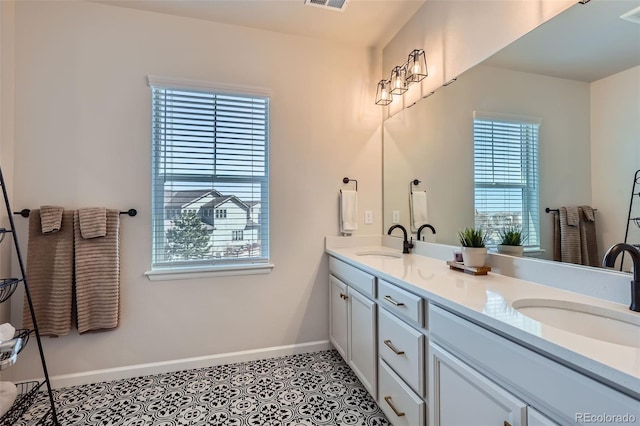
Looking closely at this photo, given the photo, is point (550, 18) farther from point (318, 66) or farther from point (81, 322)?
point (81, 322)

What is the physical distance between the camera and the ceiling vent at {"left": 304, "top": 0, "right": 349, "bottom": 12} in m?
2.08

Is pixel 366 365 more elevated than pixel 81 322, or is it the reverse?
pixel 81 322

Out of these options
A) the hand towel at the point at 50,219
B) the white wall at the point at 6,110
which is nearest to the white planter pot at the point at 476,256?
the hand towel at the point at 50,219

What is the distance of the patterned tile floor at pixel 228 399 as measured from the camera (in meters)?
1.74

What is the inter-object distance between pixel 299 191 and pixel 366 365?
1.37 meters

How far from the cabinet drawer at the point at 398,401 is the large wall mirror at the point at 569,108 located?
89 cm

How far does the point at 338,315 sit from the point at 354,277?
49 centimetres

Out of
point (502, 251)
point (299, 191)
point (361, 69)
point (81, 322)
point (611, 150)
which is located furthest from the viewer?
point (361, 69)

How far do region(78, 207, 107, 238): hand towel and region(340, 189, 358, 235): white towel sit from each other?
171cm

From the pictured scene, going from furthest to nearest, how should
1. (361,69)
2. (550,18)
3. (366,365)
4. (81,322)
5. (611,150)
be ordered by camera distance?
(361,69) < (81,322) < (366,365) < (550,18) < (611,150)

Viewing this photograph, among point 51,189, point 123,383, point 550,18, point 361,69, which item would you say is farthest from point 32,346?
point 550,18

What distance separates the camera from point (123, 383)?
2.11 metres

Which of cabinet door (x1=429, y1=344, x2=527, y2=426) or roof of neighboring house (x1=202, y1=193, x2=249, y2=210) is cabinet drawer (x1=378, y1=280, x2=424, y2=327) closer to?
cabinet door (x1=429, y1=344, x2=527, y2=426)

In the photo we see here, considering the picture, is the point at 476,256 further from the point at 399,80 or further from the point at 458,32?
the point at 399,80
